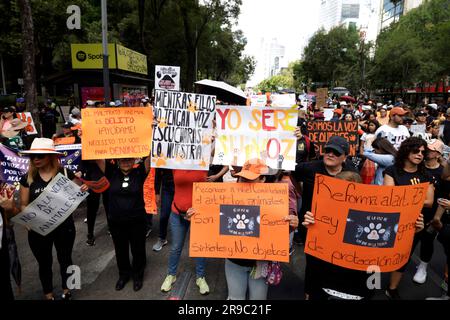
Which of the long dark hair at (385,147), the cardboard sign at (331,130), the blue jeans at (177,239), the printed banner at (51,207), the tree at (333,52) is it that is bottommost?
the blue jeans at (177,239)

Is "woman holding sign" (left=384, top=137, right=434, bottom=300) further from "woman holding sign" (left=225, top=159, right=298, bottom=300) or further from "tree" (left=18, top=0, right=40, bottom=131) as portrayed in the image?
"tree" (left=18, top=0, right=40, bottom=131)

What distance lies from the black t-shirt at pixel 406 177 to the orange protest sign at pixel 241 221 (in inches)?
57.0

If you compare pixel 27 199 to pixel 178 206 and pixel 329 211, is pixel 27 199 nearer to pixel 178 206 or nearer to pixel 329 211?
pixel 178 206

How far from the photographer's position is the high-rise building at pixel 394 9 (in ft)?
209

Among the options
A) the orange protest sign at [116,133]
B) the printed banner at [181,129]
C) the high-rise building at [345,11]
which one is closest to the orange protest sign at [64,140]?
the orange protest sign at [116,133]

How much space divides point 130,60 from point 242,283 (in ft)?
59.1

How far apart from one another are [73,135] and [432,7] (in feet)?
148

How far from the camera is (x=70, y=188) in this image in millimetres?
3496

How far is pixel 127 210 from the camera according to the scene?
373 centimetres

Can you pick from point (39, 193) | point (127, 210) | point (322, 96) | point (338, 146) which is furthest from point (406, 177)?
point (322, 96)

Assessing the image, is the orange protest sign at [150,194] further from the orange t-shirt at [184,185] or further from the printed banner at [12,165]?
the printed banner at [12,165]

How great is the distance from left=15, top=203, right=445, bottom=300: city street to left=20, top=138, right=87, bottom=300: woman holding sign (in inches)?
19.1

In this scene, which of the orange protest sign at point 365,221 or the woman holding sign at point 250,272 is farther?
the woman holding sign at point 250,272

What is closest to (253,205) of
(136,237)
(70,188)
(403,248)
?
(403,248)
